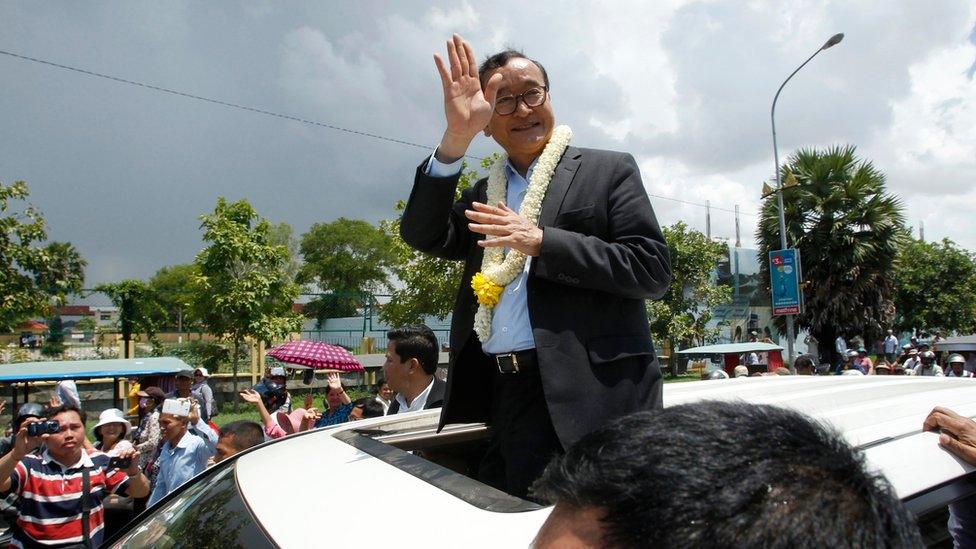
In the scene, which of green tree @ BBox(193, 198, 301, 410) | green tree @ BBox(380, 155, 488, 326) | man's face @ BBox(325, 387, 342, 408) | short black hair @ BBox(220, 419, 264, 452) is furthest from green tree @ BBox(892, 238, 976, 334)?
short black hair @ BBox(220, 419, 264, 452)

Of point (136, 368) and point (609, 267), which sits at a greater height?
point (609, 267)

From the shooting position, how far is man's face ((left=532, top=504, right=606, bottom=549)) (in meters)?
0.64

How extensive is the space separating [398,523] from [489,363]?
0.96m

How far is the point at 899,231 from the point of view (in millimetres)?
18938

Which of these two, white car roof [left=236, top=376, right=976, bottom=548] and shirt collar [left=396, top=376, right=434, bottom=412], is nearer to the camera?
white car roof [left=236, top=376, right=976, bottom=548]

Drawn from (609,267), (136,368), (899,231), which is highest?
(899,231)

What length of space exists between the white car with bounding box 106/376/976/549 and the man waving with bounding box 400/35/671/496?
11.2 inches

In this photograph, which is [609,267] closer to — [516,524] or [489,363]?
[489,363]

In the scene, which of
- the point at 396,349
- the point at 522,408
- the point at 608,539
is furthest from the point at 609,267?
the point at 396,349

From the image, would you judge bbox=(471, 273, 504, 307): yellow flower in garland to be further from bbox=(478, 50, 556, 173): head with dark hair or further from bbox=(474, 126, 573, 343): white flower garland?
bbox=(478, 50, 556, 173): head with dark hair

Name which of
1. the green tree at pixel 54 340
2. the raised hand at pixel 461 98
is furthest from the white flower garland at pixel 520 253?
the green tree at pixel 54 340

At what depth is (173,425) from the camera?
196 inches

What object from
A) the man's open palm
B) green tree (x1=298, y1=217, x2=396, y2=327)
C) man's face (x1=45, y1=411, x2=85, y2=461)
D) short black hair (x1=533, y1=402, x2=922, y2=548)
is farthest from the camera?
green tree (x1=298, y1=217, x2=396, y2=327)

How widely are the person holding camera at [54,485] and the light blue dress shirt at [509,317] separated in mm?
3668
